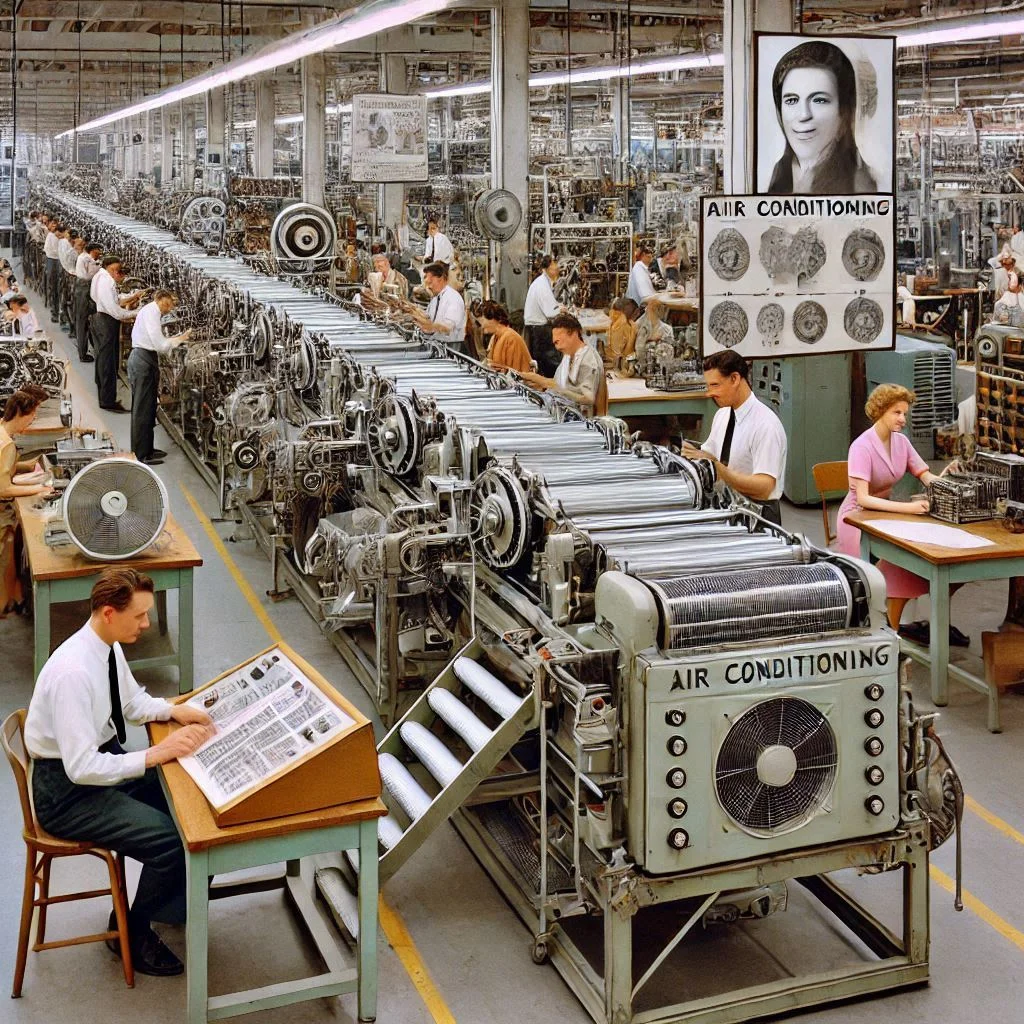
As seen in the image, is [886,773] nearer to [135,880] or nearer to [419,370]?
[135,880]

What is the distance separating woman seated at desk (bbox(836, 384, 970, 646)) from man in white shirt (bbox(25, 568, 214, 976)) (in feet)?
12.6

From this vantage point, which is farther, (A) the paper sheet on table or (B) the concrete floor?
(A) the paper sheet on table

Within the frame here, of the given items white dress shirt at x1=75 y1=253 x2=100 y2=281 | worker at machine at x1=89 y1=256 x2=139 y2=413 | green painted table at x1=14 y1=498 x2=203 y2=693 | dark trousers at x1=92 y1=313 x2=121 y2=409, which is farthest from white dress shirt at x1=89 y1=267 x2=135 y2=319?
green painted table at x1=14 y1=498 x2=203 y2=693

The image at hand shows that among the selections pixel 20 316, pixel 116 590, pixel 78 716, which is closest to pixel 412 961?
pixel 78 716

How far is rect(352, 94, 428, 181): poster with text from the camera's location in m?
15.0

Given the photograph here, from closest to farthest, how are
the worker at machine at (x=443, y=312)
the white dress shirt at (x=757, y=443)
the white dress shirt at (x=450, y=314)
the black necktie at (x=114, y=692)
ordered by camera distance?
the black necktie at (x=114, y=692) → the white dress shirt at (x=757, y=443) → the worker at machine at (x=443, y=312) → the white dress shirt at (x=450, y=314)

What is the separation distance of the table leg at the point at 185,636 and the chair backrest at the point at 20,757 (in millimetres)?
2227

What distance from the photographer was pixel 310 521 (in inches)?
312

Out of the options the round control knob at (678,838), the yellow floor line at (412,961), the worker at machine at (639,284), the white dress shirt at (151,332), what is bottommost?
the yellow floor line at (412,961)

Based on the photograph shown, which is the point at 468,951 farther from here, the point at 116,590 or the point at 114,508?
the point at 114,508

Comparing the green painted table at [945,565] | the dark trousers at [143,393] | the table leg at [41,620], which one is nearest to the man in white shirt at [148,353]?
the dark trousers at [143,393]

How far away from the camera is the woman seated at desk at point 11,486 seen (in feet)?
23.8

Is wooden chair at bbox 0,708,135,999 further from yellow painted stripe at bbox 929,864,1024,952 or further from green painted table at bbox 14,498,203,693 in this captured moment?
yellow painted stripe at bbox 929,864,1024,952

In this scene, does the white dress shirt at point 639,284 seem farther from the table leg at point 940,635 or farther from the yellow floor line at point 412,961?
the yellow floor line at point 412,961
